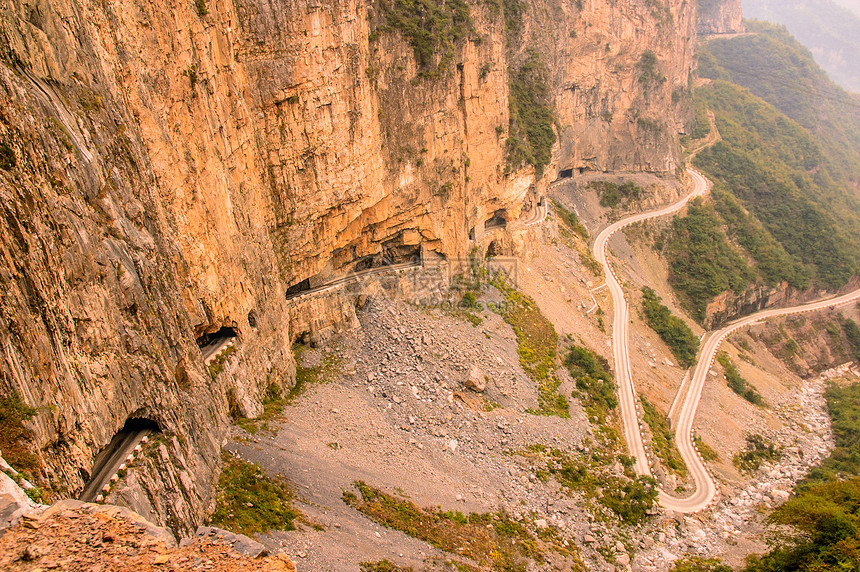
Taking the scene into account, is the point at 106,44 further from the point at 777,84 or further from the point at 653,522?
the point at 777,84

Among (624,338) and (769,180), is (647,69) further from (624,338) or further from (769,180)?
(624,338)

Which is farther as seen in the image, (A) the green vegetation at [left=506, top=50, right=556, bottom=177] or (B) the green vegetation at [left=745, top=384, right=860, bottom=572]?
(A) the green vegetation at [left=506, top=50, right=556, bottom=177]

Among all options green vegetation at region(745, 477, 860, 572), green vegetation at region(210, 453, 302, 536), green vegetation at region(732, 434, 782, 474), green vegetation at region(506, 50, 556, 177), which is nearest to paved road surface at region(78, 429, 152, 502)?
green vegetation at region(210, 453, 302, 536)

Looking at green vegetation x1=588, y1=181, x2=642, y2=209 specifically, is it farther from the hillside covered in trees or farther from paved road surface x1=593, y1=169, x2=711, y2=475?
the hillside covered in trees

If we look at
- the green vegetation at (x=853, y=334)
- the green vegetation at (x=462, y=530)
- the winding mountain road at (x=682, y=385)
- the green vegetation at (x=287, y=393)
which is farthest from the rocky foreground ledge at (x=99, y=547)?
the green vegetation at (x=853, y=334)

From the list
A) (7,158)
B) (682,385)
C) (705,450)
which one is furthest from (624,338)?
(7,158)
